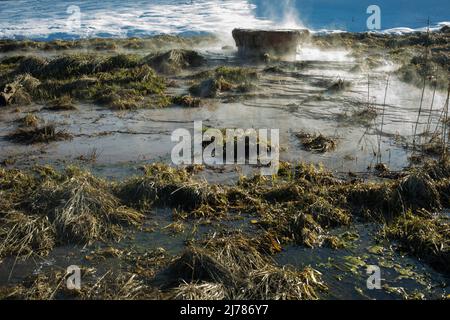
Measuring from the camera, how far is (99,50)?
1934 centimetres

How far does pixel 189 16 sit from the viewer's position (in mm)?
32656

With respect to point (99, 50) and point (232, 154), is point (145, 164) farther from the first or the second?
point (99, 50)

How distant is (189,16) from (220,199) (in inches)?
1136

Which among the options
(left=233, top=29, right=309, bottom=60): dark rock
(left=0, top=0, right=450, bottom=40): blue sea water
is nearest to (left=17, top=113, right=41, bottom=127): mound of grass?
(left=233, top=29, right=309, bottom=60): dark rock

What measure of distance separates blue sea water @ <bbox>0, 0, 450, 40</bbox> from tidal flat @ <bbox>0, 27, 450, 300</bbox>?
17502 millimetres

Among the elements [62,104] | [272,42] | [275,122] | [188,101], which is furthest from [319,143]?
[272,42]

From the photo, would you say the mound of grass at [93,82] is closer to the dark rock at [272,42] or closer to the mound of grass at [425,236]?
the dark rock at [272,42]

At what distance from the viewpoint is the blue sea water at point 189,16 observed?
28.4 meters

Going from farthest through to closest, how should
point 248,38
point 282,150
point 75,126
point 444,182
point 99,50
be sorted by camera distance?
point 99,50 → point 248,38 → point 75,126 → point 282,150 → point 444,182

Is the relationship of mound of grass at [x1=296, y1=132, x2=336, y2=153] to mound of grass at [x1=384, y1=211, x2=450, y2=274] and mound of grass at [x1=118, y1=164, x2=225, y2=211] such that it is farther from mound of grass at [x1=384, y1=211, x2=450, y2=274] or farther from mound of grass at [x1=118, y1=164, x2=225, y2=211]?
mound of grass at [x1=118, y1=164, x2=225, y2=211]

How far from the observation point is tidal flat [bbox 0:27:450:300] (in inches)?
166

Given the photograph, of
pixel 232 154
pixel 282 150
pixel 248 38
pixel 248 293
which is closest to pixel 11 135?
pixel 232 154
